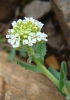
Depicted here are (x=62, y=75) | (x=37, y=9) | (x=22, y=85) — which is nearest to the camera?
(x=62, y=75)

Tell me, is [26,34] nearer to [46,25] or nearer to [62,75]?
[62,75]

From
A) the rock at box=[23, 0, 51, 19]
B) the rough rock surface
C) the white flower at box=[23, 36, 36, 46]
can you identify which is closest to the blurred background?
the rock at box=[23, 0, 51, 19]

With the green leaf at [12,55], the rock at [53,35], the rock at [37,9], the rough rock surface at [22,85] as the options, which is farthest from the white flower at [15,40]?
the rock at [37,9]

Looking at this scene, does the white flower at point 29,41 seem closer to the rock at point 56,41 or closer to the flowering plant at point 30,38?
the flowering plant at point 30,38

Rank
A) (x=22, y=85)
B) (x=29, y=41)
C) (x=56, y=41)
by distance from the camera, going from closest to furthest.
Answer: (x=29, y=41) → (x=22, y=85) → (x=56, y=41)

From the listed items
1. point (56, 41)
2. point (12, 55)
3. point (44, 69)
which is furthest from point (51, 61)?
point (44, 69)

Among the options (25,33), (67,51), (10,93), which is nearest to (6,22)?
(67,51)
